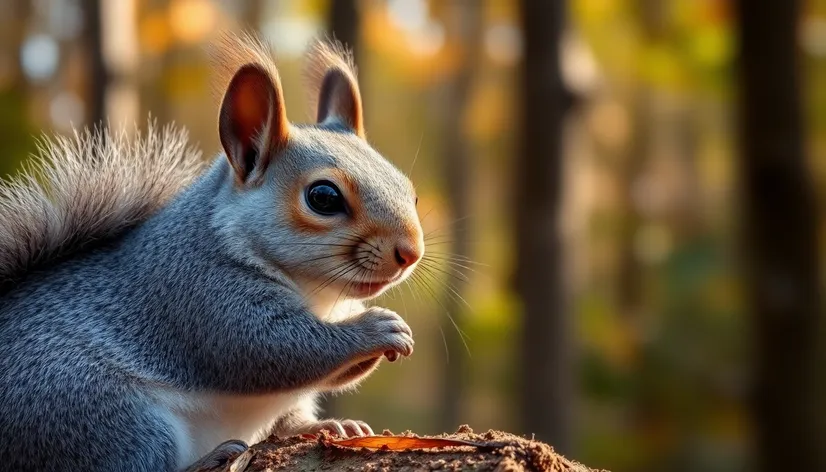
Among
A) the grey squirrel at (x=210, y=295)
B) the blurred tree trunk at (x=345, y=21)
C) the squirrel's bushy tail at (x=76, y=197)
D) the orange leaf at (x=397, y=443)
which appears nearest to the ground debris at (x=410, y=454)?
the orange leaf at (x=397, y=443)

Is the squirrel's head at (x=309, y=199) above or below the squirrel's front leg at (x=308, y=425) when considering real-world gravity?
above

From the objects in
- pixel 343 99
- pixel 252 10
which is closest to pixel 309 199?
pixel 343 99

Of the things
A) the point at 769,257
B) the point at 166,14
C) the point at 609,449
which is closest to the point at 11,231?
the point at 769,257

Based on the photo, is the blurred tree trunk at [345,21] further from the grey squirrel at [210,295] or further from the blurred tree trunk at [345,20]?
the grey squirrel at [210,295]

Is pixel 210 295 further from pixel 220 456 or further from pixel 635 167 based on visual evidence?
pixel 635 167

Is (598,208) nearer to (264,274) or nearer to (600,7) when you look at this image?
(600,7)

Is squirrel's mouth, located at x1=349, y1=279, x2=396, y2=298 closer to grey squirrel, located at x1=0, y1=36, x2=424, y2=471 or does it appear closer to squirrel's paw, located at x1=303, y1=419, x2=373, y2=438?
grey squirrel, located at x1=0, y1=36, x2=424, y2=471
